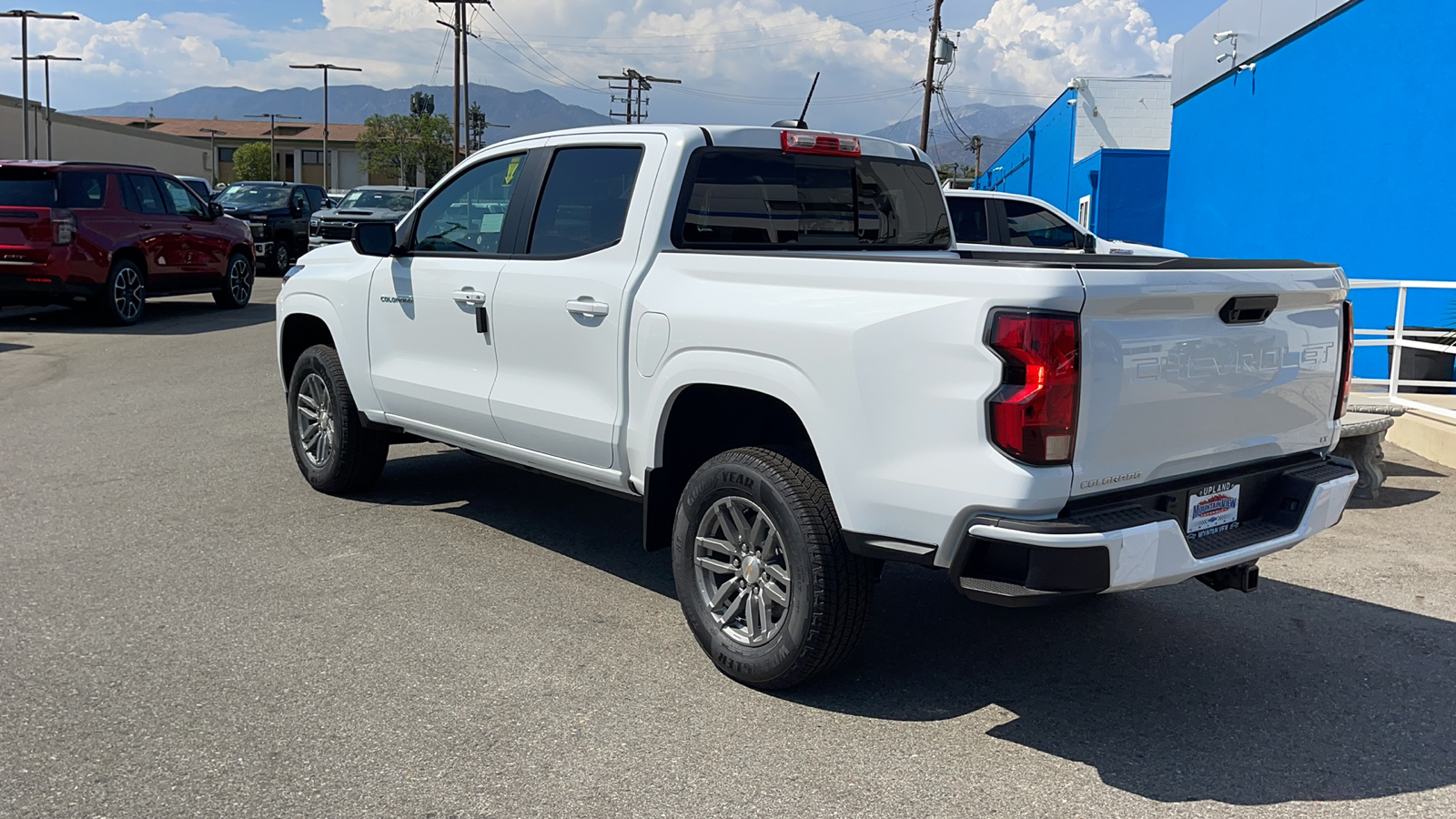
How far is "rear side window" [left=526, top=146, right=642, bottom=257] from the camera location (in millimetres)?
4945

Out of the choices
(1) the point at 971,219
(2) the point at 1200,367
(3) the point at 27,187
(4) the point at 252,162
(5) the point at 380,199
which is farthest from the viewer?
(4) the point at 252,162

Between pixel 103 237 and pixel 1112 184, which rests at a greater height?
pixel 1112 184

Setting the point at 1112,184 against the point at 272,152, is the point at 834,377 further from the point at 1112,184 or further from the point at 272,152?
the point at 272,152

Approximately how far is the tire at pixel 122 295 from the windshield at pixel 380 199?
9992mm

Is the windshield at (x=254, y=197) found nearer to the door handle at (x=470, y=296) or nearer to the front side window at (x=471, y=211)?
the front side window at (x=471, y=211)

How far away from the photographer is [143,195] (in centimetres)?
1520

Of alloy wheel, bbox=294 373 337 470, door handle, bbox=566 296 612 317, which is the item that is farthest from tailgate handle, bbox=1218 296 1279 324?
alloy wheel, bbox=294 373 337 470

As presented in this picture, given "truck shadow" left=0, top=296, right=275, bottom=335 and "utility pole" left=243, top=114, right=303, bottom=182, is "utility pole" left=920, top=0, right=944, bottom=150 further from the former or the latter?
"utility pole" left=243, top=114, right=303, bottom=182

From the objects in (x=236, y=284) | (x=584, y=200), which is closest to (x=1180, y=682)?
(x=584, y=200)

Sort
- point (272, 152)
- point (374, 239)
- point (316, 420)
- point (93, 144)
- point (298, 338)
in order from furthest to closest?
1. point (272, 152)
2. point (93, 144)
3. point (298, 338)
4. point (316, 420)
5. point (374, 239)

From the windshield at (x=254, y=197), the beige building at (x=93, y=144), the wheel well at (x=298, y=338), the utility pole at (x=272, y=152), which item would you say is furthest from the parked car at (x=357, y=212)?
the utility pole at (x=272, y=152)

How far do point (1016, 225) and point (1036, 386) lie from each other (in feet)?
33.1

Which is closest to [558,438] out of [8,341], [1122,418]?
[1122,418]

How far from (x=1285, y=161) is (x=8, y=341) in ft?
52.3
